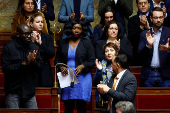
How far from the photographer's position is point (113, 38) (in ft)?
11.0

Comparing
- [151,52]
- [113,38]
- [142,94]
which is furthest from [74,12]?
[142,94]

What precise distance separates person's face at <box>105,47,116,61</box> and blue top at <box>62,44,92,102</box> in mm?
334

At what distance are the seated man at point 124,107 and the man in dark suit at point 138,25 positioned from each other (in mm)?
1542

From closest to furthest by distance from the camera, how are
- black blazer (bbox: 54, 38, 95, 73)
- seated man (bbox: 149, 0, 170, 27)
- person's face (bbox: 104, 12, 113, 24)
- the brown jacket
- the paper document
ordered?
the paper document < black blazer (bbox: 54, 38, 95, 73) < the brown jacket < person's face (bbox: 104, 12, 113, 24) < seated man (bbox: 149, 0, 170, 27)

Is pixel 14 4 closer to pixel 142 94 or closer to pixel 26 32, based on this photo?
pixel 26 32

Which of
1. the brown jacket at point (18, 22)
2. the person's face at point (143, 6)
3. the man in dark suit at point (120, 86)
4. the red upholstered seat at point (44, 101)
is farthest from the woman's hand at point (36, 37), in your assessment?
the person's face at point (143, 6)

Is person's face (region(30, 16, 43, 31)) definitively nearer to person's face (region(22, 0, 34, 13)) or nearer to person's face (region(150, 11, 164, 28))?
person's face (region(22, 0, 34, 13))

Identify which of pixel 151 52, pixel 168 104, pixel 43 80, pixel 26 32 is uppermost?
pixel 26 32

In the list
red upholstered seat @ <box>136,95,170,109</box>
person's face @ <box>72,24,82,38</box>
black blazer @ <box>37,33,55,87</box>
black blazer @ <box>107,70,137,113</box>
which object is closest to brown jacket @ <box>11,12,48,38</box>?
black blazer @ <box>37,33,55,87</box>

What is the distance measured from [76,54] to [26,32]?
54 centimetres

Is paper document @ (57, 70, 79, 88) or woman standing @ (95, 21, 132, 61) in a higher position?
woman standing @ (95, 21, 132, 61)

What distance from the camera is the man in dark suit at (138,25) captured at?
378 cm

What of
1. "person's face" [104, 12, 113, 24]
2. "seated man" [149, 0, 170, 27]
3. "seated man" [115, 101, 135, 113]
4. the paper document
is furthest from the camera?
"seated man" [149, 0, 170, 27]

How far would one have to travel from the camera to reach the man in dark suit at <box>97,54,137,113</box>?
7.96ft
